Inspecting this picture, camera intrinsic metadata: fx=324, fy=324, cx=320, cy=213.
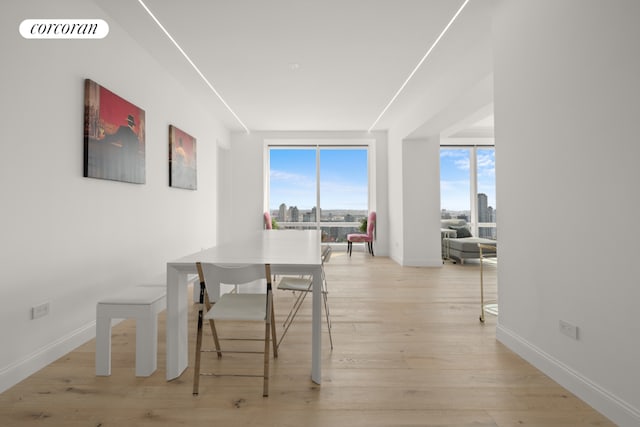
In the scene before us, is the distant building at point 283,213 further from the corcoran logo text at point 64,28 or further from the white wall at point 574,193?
the white wall at point 574,193

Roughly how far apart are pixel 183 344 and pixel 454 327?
242 cm

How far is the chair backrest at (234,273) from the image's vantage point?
1.96 m

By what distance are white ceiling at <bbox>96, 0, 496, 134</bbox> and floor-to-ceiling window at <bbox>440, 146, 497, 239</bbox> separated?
11.1 feet

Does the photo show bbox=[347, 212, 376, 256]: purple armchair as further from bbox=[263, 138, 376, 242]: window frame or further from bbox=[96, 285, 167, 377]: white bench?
bbox=[96, 285, 167, 377]: white bench

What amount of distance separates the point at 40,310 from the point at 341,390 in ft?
7.20

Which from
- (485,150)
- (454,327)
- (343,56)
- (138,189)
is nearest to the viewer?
(454,327)

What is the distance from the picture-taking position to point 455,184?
8.43m

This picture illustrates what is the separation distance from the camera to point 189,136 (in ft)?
16.7

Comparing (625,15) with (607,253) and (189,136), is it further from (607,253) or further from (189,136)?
(189,136)

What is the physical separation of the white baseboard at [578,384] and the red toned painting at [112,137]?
3.80m

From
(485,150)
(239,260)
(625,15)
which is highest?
(485,150)

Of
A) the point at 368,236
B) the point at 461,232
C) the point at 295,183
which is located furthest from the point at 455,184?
the point at 295,183

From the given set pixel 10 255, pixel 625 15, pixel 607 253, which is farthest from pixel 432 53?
pixel 10 255

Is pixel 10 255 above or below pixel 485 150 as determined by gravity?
below
